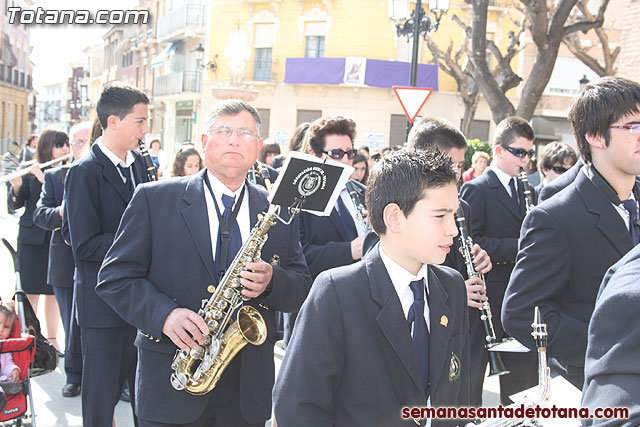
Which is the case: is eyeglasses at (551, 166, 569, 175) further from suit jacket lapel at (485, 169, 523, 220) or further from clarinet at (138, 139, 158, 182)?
clarinet at (138, 139, 158, 182)

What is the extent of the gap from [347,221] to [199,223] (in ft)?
5.46

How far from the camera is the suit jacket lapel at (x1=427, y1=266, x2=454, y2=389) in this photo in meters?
2.23

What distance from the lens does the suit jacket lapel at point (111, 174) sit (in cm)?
412

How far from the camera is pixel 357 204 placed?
454 centimetres

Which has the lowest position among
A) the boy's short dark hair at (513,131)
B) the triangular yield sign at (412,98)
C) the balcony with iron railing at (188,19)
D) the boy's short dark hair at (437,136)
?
the boy's short dark hair at (437,136)

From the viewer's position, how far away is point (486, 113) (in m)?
30.1

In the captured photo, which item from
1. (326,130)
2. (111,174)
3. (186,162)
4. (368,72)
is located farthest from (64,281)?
(368,72)

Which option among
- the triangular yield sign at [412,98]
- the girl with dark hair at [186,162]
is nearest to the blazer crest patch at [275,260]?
the girl with dark hair at [186,162]

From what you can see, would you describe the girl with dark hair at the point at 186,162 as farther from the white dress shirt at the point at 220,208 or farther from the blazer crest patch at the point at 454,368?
the blazer crest patch at the point at 454,368

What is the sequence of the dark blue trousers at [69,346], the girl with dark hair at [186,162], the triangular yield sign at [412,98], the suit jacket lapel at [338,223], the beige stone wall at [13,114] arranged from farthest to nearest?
the beige stone wall at [13,114] < the triangular yield sign at [412,98] < the girl with dark hair at [186,162] < the dark blue trousers at [69,346] < the suit jacket lapel at [338,223]

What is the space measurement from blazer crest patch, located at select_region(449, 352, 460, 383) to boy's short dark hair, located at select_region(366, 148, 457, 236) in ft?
1.66

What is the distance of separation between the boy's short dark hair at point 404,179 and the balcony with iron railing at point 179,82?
33.5 metres

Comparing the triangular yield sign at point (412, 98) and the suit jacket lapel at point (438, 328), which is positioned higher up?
the triangular yield sign at point (412, 98)

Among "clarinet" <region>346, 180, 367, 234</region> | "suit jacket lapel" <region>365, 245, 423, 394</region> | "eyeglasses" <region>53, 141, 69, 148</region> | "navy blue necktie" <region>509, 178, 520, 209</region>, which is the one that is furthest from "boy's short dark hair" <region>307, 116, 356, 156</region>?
"eyeglasses" <region>53, 141, 69, 148</region>
